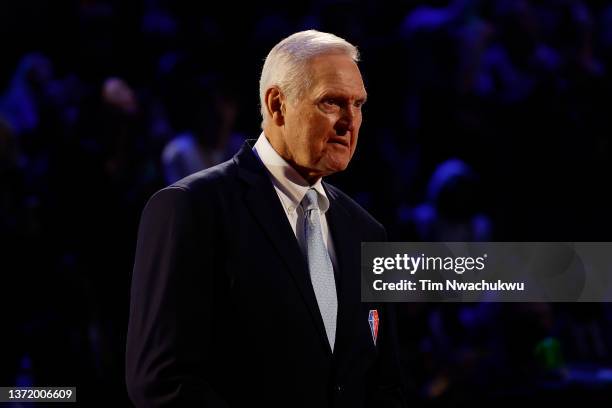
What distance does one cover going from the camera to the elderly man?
55.9 inches

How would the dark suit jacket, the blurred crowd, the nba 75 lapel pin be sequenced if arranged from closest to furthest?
the dark suit jacket < the nba 75 lapel pin < the blurred crowd

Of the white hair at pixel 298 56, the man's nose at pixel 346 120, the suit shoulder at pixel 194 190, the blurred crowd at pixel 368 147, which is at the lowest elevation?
the suit shoulder at pixel 194 190

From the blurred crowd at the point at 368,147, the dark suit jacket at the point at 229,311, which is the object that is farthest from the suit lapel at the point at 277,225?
the blurred crowd at the point at 368,147

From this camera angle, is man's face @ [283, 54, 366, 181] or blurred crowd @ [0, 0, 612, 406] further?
blurred crowd @ [0, 0, 612, 406]

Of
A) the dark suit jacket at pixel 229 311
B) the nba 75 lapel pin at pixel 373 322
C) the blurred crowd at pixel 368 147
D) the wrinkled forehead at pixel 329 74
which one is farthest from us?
the blurred crowd at pixel 368 147

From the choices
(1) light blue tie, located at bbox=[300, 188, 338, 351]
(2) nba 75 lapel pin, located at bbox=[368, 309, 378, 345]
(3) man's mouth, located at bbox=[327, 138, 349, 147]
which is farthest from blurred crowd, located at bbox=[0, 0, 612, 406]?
(3) man's mouth, located at bbox=[327, 138, 349, 147]

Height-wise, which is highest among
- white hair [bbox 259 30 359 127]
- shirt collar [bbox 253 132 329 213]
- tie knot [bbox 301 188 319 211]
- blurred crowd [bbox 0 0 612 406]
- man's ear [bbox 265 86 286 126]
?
blurred crowd [bbox 0 0 612 406]

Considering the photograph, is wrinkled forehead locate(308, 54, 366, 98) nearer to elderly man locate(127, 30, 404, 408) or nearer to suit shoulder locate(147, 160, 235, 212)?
elderly man locate(127, 30, 404, 408)

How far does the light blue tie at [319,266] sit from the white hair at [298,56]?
0.19 m

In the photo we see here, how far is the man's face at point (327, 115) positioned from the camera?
60.6 inches

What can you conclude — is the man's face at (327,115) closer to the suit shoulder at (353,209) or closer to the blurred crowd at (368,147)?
the suit shoulder at (353,209)

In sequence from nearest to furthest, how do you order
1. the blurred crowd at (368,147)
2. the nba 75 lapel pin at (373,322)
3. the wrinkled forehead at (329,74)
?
the wrinkled forehead at (329,74)
the nba 75 lapel pin at (373,322)
the blurred crowd at (368,147)

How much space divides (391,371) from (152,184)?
1.88 meters

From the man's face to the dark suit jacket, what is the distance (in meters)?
0.10
